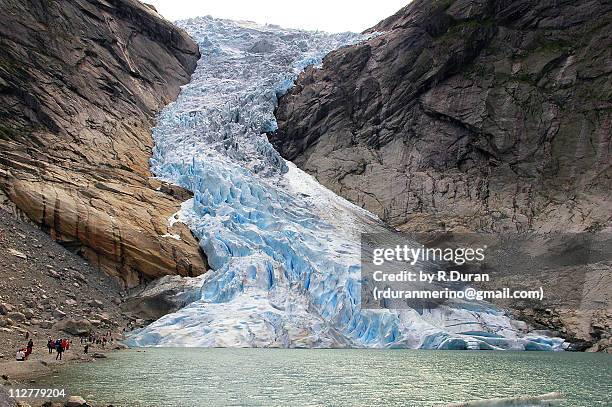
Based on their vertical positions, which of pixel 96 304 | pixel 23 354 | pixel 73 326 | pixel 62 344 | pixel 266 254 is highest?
pixel 266 254

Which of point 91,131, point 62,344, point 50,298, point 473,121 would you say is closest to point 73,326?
point 50,298

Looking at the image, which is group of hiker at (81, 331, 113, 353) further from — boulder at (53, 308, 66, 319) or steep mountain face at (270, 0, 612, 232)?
steep mountain face at (270, 0, 612, 232)

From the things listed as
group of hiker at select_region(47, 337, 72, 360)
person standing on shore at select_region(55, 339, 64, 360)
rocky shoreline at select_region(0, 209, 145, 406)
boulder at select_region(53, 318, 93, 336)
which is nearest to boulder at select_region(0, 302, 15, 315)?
rocky shoreline at select_region(0, 209, 145, 406)

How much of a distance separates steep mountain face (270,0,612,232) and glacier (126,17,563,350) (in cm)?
245

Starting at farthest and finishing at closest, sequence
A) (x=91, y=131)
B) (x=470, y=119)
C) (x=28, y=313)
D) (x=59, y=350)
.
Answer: (x=470, y=119) → (x=91, y=131) → (x=28, y=313) → (x=59, y=350)

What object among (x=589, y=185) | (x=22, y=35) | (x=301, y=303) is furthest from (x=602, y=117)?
(x=22, y=35)

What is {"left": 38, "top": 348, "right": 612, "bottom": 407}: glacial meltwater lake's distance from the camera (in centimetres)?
1161

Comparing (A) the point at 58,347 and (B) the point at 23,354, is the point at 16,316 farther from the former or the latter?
(B) the point at 23,354

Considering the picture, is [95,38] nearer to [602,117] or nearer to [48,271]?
[48,271]

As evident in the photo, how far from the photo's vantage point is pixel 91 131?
31.1m

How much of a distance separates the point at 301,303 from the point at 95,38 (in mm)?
23113

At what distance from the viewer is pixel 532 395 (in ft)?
40.1

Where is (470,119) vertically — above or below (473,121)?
above

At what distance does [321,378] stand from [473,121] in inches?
973
